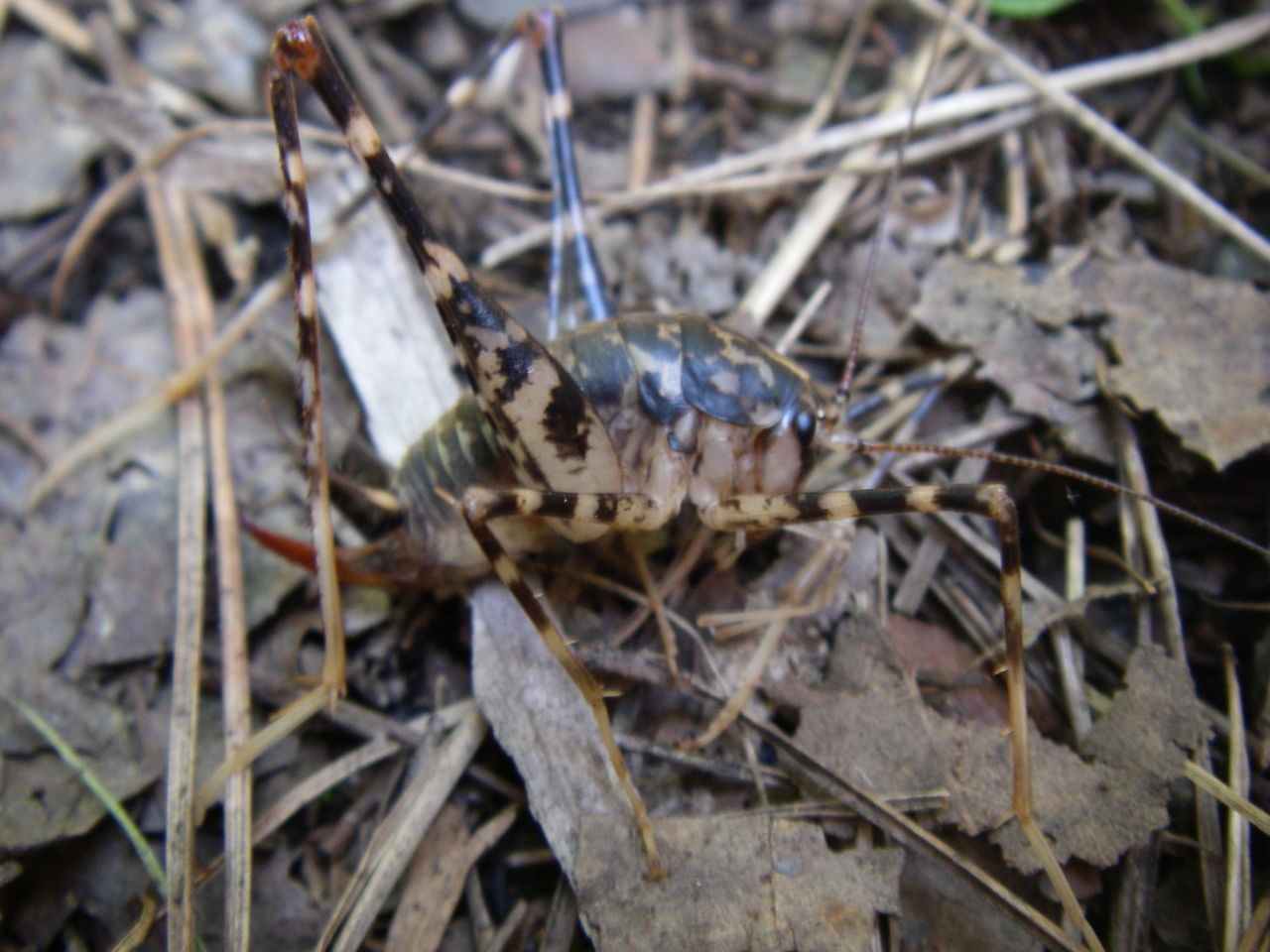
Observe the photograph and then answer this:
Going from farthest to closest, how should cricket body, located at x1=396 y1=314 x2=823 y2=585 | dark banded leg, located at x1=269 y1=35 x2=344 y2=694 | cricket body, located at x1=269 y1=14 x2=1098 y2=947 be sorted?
cricket body, located at x1=396 y1=314 x2=823 y2=585 → dark banded leg, located at x1=269 y1=35 x2=344 y2=694 → cricket body, located at x1=269 y1=14 x2=1098 y2=947

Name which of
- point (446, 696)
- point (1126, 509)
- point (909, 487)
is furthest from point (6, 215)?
point (1126, 509)

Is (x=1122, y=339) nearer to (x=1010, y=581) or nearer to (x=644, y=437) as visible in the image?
(x=1010, y=581)

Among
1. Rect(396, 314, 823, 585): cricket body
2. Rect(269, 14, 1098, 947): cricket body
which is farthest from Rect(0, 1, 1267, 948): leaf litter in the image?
Rect(396, 314, 823, 585): cricket body

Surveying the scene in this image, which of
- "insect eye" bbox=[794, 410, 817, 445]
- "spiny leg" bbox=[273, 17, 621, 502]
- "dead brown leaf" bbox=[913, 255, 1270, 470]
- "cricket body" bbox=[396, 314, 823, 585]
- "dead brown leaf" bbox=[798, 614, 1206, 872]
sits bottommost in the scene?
"dead brown leaf" bbox=[798, 614, 1206, 872]

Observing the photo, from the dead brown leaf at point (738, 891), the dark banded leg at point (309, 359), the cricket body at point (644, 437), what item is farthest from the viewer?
the cricket body at point (644, 437)

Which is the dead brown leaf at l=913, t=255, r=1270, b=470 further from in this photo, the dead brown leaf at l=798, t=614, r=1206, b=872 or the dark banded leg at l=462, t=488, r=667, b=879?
the dark banded leg at l=462, t=488, r=667, b=879

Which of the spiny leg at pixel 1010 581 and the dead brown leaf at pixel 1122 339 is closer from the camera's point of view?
the spiny leg at pixel 1010 581

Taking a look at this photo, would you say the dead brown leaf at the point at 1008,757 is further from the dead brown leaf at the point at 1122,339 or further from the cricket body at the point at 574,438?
the dead brown leaf at the point at 1122,339

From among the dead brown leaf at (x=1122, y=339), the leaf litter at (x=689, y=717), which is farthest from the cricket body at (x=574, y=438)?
the dead brown leaf at (x=1122, y=339)
